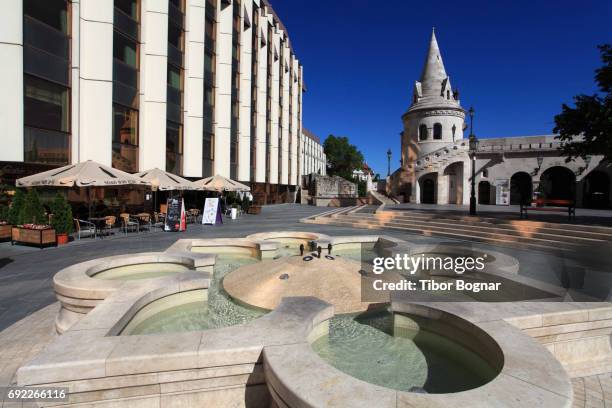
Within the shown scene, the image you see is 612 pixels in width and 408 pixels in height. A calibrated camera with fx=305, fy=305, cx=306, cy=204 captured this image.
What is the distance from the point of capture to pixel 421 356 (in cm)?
374

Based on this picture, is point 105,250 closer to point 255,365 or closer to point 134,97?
point 255,365

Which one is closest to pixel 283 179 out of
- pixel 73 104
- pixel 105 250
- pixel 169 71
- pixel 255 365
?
pixel 169 71

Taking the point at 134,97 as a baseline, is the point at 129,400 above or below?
below

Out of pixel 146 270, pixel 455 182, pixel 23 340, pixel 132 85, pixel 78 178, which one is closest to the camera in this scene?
pixel 23 340

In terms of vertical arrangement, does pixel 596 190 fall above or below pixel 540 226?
above

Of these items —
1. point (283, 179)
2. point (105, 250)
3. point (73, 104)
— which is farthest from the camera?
point (283, 179)

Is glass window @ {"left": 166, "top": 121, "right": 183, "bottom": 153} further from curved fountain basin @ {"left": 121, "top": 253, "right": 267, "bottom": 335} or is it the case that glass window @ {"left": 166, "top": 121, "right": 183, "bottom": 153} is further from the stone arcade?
the stone arcade

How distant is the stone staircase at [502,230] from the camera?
1080 centimetres

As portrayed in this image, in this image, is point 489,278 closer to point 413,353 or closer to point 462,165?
point 413,353

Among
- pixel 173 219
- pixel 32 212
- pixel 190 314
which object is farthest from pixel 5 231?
pixel 190 314

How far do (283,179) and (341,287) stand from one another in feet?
119

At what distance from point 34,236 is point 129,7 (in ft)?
50.1

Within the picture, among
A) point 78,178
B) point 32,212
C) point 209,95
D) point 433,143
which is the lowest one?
point 32,212

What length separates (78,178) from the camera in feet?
38.4
